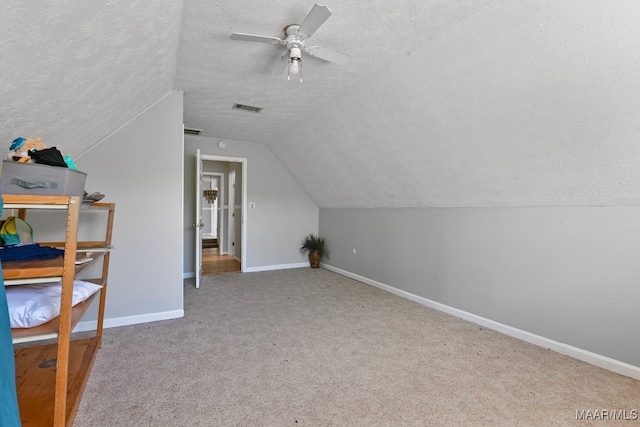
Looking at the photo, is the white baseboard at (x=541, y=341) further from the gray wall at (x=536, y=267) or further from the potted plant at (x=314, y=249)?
the potted plant at (x=314, y=249)

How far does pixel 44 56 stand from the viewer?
139cm

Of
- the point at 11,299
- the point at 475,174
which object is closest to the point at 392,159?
the point at 475,174

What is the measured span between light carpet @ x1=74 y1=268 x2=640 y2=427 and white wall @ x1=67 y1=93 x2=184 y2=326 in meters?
0.27

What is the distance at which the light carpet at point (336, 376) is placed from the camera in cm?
167

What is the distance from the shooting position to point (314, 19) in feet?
5.87

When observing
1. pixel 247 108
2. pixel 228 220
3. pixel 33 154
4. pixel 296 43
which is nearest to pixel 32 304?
pixel 33 154

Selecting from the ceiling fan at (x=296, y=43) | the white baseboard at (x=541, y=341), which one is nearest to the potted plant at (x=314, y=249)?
the white baseboard at (x=541, y=341)

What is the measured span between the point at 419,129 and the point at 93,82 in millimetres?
2471

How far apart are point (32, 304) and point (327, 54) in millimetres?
2140

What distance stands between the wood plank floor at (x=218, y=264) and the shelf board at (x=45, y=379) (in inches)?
120

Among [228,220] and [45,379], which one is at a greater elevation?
[228,220]

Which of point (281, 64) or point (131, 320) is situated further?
point (131, 320)

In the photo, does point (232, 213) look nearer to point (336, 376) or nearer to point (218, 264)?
point (218, 264)

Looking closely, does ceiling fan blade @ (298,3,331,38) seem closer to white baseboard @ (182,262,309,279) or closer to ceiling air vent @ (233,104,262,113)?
ceiling air vent @ (233,104,262,113)
